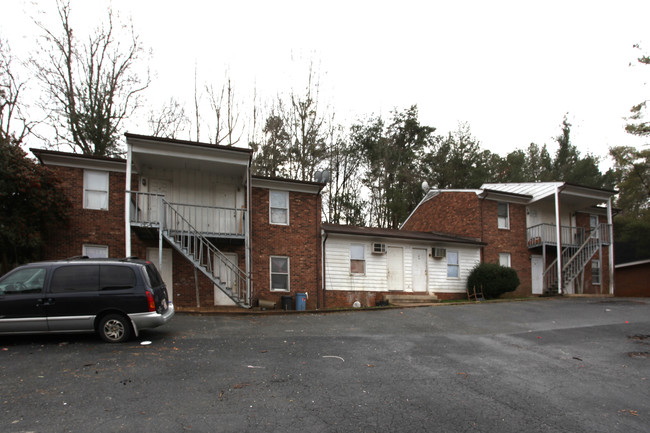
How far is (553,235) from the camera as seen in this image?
Result: 72.8ft

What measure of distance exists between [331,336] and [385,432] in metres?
5.15

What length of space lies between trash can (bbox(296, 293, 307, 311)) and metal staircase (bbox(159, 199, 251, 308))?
6.38 feet

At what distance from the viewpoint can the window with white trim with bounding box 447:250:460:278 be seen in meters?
20.1

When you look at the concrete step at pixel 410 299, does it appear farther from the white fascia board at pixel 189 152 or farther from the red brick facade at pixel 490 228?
the white fascia board at pixel 189 152

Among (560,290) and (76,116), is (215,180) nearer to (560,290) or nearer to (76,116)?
→ (76,116)

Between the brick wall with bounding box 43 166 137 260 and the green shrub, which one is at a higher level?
the brick wall with bounding box 43 166 137 260

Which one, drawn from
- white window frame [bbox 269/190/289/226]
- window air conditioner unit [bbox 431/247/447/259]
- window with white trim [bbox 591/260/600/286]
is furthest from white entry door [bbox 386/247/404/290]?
window with white trim [bbox 591/260/600/286]

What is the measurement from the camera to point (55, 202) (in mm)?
13203

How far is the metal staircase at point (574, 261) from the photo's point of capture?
21.3m

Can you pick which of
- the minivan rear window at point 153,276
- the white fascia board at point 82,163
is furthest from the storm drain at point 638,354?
the white fascia board at point 82,163

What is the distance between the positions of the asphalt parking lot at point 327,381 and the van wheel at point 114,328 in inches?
10.2

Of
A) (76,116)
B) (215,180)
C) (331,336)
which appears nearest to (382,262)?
(215,180)

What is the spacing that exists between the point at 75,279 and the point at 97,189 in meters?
7.33

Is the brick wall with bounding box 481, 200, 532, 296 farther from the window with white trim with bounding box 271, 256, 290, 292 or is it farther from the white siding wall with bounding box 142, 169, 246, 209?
the white siding wall with bounding box 142, 169, 246, 209
